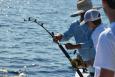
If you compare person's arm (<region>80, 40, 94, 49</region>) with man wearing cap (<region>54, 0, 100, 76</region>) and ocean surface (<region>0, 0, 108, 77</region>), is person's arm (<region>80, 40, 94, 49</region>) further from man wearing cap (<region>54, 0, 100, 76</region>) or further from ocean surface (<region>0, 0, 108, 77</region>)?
ocean surface (<region>0, 0, 108, 77</region>)

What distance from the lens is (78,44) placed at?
789 cm

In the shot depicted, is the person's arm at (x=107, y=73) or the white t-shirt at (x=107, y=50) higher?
the white t-shirt at (x=107, y=50)

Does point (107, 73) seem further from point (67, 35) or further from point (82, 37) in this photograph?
point (67, 35)

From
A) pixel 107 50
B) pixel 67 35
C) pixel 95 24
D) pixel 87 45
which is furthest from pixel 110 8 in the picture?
pixel 67 35

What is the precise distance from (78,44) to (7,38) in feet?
57.0

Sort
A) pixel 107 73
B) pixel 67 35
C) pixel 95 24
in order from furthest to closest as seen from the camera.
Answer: pixel 67 35
pixel 95 24
pixel 107 73

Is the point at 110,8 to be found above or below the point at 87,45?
above

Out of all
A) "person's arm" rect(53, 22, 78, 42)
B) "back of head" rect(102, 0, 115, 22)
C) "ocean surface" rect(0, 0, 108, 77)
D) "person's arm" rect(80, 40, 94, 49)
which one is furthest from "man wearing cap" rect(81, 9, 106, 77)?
"ocean surface" rect(0, 0, 108, 77)

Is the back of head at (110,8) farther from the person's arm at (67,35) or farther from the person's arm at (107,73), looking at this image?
the person's arm at (67,35)

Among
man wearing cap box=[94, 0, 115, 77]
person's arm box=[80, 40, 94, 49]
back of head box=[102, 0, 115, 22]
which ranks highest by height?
back of head box=[102, 0, 115, 22]

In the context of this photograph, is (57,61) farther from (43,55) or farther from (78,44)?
(78,44)

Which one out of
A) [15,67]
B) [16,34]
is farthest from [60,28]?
[15,67]

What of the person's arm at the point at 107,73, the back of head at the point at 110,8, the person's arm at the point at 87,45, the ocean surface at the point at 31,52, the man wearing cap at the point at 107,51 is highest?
the back of head at the point at 110,8

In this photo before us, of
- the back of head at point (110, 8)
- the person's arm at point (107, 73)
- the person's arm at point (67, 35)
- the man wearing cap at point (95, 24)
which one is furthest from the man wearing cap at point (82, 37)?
the person's arm at point (107, 73)
